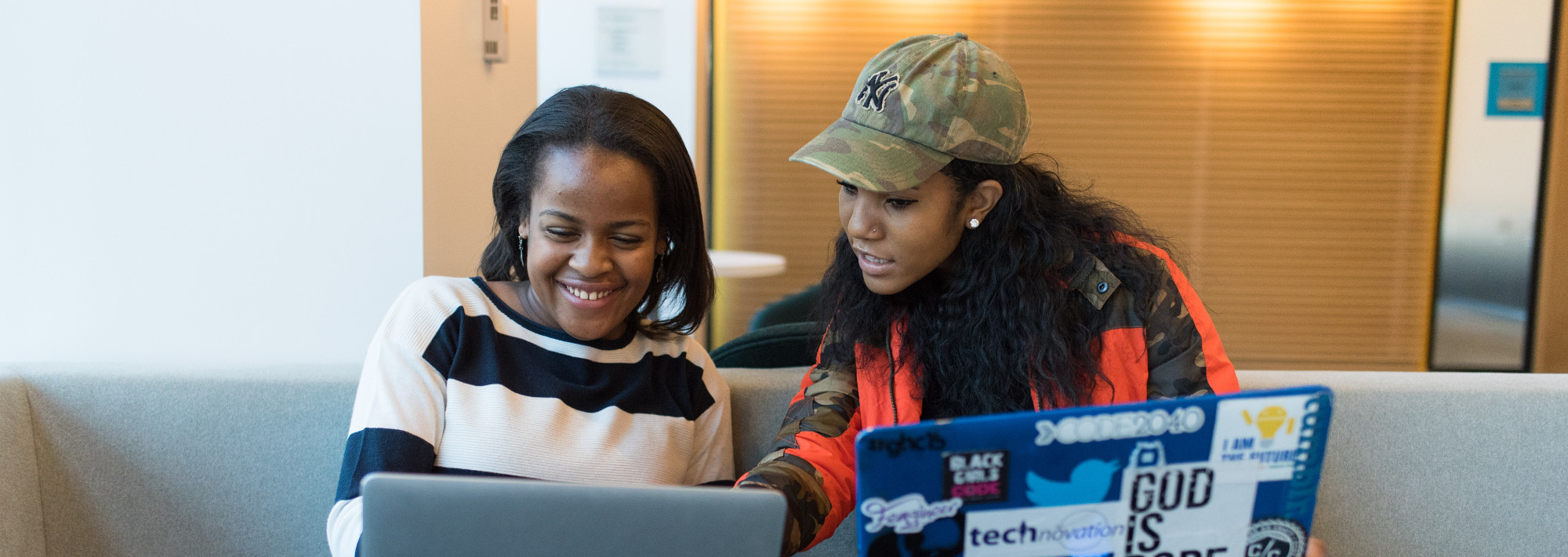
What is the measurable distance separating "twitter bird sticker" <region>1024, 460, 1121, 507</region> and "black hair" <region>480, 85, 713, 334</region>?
67cm

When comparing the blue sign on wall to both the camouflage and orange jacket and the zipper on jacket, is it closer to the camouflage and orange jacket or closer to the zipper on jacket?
the camouflage and orange jacket

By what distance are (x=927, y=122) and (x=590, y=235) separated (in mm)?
419

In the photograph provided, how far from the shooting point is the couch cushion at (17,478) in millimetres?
1321

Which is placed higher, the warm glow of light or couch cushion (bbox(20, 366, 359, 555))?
the warm glow of light

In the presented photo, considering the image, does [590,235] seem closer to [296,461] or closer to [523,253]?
[523,253]

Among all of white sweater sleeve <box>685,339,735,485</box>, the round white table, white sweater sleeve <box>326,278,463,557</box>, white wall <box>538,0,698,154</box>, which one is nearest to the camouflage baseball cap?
white sweater sleeve <box>685,339,735,485</box>

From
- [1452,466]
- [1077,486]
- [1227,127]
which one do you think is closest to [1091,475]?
[1077,486]

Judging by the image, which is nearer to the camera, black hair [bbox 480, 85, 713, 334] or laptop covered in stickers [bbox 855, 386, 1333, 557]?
laptop covered in stickers [bbox 855, 386, 1333, 557]

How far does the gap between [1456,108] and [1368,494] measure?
3.70 metres

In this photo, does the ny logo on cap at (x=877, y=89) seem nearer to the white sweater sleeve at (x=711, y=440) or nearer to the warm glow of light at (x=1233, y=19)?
the white sweater sleeve at (x=711, y=440)

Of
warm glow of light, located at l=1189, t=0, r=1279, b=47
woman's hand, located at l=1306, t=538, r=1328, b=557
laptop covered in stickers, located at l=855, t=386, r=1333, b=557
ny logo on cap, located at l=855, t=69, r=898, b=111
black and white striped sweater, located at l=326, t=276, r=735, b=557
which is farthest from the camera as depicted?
warm glow of light, located at l=1189, t=0, r=1279, b=47

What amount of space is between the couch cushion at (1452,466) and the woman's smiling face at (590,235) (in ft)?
2.96

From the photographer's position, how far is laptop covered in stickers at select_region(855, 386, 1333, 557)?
0.67m

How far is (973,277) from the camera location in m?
1.24
